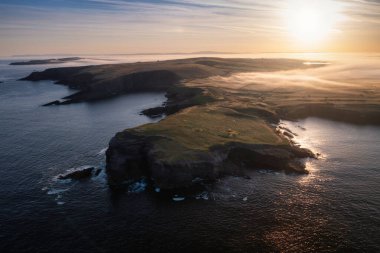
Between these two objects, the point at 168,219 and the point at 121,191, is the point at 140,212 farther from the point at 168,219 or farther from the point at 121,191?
the point at 121,191

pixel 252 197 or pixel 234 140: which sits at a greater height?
pixel 234 140

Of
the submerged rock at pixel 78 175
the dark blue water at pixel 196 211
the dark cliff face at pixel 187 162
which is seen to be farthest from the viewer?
the submerged rock at pixel 78 175

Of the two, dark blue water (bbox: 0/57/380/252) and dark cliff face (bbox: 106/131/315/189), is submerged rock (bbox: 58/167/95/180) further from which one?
dark cliff face (bbox: 106/131/315/189)

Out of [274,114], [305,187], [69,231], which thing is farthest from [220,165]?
[274,114]

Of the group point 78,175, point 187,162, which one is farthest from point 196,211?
point 78,175

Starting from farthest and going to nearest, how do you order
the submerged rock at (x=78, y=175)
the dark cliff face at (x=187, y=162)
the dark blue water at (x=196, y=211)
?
1. the submerged rock at (x=78, y=175)
2. the dark cliff face at (x=187, y=162)
3. the dark blue water at (x=196, y=211)

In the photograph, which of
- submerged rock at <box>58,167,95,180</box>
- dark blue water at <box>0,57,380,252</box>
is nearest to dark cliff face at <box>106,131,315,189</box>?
dark blue water at <box>0,57,380,252</box>

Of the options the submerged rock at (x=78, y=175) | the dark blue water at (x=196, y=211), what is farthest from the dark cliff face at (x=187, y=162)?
the submerged rock at (x=78, y=175)

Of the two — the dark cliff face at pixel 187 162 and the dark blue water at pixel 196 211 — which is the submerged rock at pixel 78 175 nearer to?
the dark blue water at pixel 196 211
